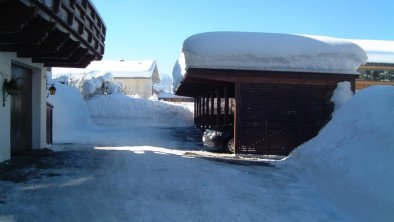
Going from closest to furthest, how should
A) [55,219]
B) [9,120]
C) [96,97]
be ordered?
[55,219]
[9,120]
[96,97]

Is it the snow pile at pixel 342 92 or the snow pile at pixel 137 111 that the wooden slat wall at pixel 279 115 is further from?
the snow pile at pixel 137 111

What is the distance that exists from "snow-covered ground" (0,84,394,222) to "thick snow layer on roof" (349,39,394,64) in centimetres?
2189

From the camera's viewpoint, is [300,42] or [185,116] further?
[185,116]

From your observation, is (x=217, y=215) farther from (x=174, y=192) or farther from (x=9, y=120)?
(x=9, y=120)

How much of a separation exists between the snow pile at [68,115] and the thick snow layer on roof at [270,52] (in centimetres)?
792

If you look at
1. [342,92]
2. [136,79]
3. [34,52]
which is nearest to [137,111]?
[136,79]

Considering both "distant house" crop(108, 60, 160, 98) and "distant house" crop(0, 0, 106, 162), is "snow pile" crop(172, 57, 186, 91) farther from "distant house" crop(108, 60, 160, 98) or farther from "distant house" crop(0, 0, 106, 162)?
"distant house" crop(108, 60, 160, 98)

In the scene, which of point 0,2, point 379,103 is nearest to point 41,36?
point 0,2

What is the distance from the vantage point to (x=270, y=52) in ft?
43.2

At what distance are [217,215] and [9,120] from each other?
5.95m

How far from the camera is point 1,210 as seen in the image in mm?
5602

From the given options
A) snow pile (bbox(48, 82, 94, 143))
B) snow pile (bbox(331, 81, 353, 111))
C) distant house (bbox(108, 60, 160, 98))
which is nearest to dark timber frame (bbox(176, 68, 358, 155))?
snow pile (bbox(331, 81, 353, 111))

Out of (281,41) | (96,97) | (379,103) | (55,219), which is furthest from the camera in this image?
(96,97)

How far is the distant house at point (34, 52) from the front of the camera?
6645mm
